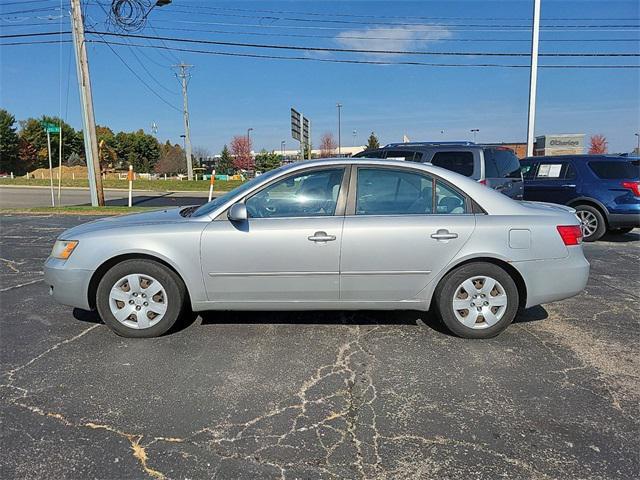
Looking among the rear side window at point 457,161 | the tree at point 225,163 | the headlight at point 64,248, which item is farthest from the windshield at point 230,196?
the tree at point 225,163

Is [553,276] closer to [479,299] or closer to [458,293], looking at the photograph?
[479,299]

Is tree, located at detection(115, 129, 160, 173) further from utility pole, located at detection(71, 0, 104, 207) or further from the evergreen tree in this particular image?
utility pole, located at detection(71, 0, 104, 207)

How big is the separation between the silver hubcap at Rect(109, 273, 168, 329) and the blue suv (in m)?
8.49

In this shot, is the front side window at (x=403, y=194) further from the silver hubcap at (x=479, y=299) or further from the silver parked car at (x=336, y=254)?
the silver hubcap at (x=479, y=299)

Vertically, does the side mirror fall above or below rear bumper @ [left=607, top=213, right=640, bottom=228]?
above

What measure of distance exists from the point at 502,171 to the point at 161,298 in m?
6.65

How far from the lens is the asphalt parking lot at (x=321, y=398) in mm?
2408

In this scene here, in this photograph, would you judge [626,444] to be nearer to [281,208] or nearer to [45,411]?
[281,208]

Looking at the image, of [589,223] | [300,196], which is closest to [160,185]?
[589,223]

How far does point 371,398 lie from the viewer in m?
3.05

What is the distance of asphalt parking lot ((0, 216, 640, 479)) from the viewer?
2408 mm

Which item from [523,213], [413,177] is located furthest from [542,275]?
[413,177]

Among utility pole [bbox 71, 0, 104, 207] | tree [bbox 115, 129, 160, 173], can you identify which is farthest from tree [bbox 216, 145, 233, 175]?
utility pole [bbox 71, 0, 104, 207]

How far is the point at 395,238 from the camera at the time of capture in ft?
12.7
